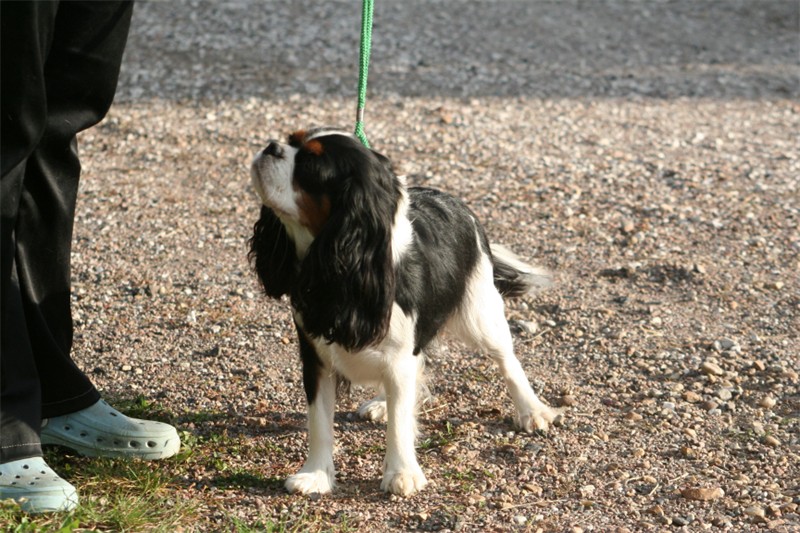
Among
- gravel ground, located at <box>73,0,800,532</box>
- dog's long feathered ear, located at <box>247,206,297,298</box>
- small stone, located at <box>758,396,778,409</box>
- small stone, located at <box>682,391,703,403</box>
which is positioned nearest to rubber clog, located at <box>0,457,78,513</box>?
gravel ground, located at <box>73,0,800,532</box>

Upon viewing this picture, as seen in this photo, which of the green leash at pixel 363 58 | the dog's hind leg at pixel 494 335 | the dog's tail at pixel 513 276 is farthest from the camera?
the dog's tail at pixel 513 276

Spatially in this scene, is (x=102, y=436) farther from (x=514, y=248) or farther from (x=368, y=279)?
(x=514, y=248)

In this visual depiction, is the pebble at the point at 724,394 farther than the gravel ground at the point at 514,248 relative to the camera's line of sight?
Yes

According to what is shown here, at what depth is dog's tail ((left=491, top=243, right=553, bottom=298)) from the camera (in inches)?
171

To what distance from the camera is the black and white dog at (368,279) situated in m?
3.09

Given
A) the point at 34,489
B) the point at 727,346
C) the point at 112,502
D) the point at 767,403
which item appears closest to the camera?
the point at 34,489

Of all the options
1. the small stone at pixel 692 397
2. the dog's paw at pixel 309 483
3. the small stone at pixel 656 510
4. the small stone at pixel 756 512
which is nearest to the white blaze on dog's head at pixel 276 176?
the dog's paw at pixel 309 483

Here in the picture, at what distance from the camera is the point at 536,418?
3967mm

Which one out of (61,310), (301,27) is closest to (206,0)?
(301,27)

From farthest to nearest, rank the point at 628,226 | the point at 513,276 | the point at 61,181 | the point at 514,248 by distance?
the point at 628,226, the point at 514,248, the point at 513,276, the point at 61,181

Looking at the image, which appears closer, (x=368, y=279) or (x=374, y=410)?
(x=368, y=279)

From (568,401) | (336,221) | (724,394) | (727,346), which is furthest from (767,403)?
(336,221)

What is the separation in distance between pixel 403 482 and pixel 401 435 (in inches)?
6.2

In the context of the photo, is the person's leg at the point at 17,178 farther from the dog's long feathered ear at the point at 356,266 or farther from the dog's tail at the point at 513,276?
the dog's tail at the point at 513,276
